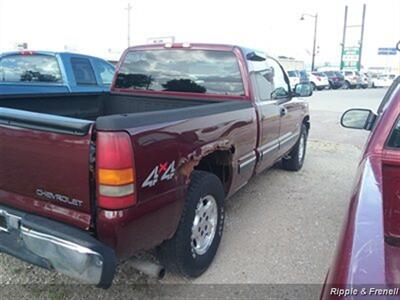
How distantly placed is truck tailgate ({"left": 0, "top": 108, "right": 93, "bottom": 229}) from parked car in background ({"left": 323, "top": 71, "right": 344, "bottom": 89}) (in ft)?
119

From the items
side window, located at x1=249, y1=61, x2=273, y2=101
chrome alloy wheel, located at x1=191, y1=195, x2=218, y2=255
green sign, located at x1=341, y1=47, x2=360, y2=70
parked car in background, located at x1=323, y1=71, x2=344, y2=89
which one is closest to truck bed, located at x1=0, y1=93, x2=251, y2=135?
side window, located at x1=249, y1=61, x2=273, y2=101

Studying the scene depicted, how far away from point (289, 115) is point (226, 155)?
2.13 m

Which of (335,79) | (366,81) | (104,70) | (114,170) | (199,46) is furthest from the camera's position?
(366,81)

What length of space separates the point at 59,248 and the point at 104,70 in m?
7.08

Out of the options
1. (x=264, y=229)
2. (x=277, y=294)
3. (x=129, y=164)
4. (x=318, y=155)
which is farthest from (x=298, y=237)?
(x=318, y=155)

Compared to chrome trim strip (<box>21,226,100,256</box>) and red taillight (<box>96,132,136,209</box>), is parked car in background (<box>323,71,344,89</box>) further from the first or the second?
chrome trim strip (<box>21,226,100,256</box>)

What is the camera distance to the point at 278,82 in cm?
535

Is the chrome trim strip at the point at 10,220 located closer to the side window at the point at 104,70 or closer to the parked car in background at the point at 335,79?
the side window at the point at 104,70

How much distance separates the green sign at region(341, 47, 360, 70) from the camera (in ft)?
171

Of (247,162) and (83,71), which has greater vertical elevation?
(83,71)

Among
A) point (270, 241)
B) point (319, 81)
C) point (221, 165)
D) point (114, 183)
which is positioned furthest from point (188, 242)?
point (319, 81)

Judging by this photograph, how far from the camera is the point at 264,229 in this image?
167 inches

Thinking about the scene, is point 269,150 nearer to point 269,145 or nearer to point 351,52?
point 269,145

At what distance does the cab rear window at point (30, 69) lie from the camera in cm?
787
